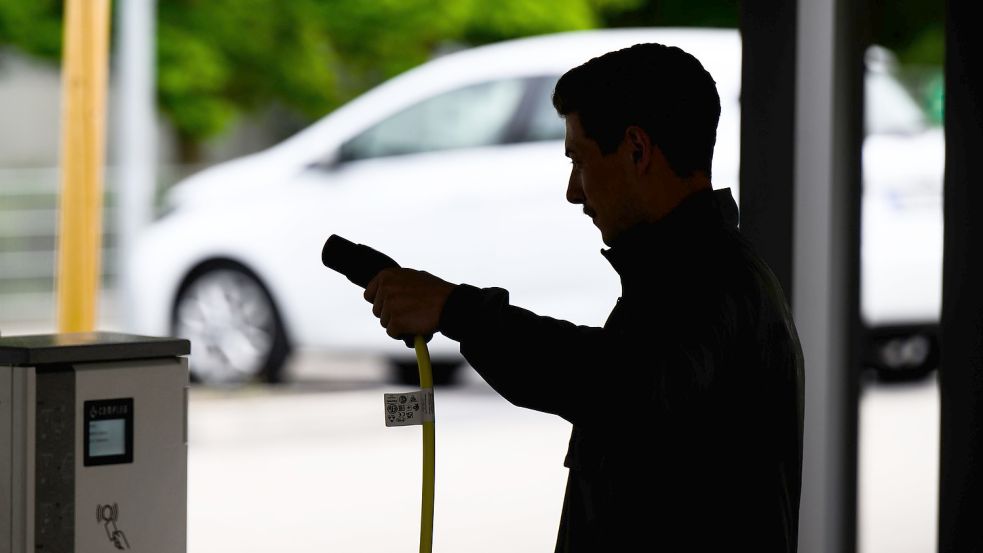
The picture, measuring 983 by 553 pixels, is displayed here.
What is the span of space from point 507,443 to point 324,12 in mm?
9025

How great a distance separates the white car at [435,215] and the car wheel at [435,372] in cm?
7

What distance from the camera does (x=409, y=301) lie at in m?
1.99

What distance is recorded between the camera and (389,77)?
55.5 feet

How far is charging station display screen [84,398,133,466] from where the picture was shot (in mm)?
2750

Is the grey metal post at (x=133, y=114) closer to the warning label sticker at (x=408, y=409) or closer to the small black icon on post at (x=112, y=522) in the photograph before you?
the small black icon on post at (x=112, y=522)

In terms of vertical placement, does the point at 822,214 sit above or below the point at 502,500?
above

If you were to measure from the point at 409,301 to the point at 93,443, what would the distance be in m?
1.00

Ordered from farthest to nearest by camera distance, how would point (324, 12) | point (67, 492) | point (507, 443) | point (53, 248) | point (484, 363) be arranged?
1. point (324, 12)
2. point (53, 248)
3. point (507, 443)
4. point (67, 492)
5. point (484, 363)

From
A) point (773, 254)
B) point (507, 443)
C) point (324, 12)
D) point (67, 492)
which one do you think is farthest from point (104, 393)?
point (324, 12)

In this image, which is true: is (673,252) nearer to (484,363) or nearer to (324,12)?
(484,363)

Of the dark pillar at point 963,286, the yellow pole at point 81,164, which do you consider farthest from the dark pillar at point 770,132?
the yellow pole at point 81,164

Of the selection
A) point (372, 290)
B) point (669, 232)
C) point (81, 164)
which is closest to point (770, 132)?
point (669, 232)

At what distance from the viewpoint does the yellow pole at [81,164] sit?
21.9ft

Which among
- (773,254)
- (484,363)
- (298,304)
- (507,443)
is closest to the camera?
(484,363)
